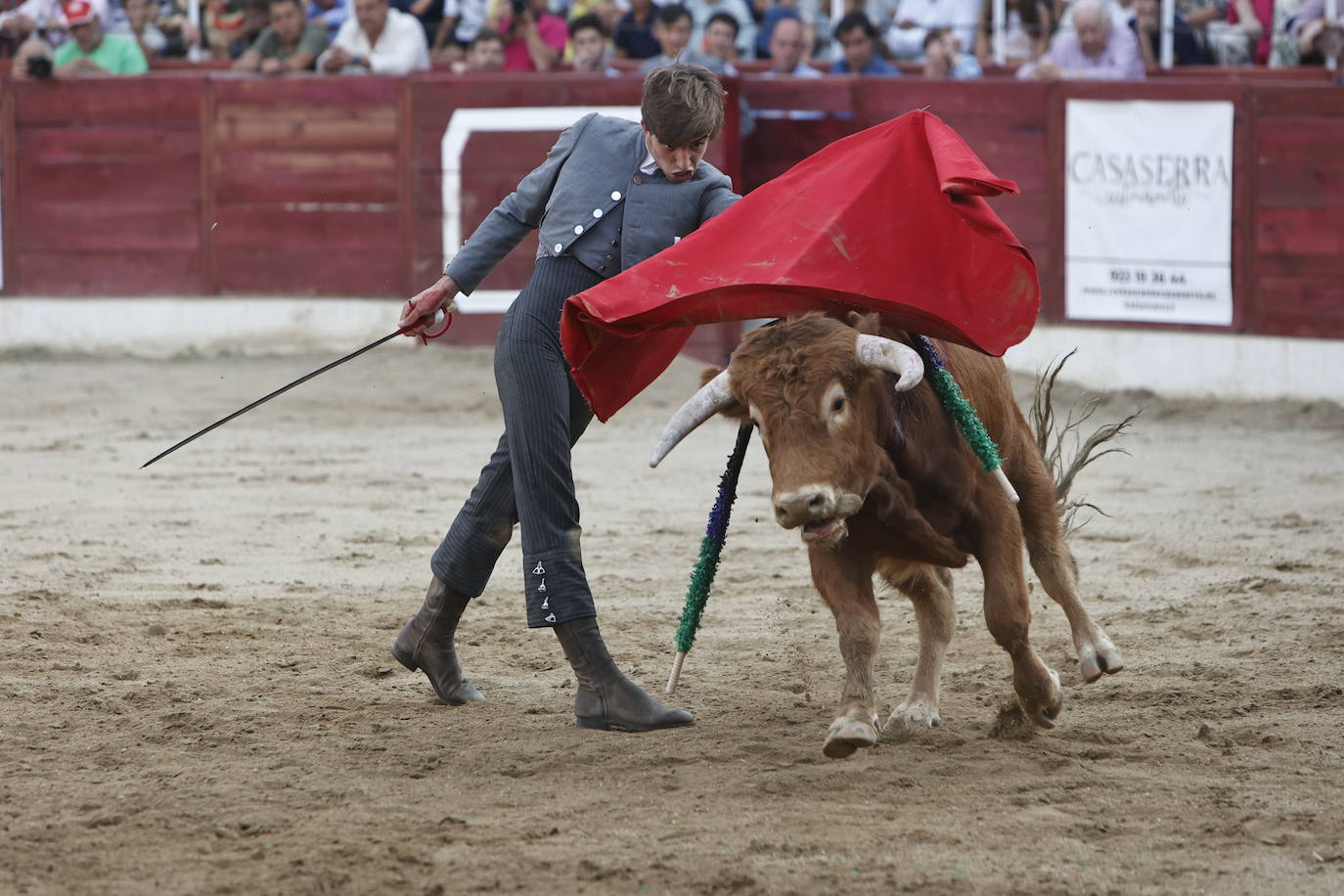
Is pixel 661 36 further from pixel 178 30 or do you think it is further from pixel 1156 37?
pixel 178 30

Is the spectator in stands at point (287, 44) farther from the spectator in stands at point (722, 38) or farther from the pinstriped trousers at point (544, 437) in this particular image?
the pinstriped trousers at point (544, 437)

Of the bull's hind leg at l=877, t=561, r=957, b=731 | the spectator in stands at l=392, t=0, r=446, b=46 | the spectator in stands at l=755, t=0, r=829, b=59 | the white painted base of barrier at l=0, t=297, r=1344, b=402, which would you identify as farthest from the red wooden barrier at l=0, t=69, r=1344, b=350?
the bull's hind leg at l=877, t=561, r=957, b=731

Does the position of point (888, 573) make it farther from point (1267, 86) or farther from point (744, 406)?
point (1267, 86)

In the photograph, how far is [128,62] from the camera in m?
11.5

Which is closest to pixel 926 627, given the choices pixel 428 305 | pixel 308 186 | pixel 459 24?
pixel 428 305

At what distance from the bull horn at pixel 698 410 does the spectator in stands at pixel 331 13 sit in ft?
Result: 28.1

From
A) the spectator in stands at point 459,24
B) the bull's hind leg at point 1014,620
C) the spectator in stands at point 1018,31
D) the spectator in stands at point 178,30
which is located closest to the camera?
the bull's hind leg at point 1014,620

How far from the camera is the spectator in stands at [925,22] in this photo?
35.2ft

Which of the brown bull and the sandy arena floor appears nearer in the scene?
the sandy arena floor

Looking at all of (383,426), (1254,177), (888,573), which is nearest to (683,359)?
(383,426)

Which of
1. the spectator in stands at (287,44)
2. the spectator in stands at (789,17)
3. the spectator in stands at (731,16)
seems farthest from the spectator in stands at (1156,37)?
the spectator in stands at (287,44)

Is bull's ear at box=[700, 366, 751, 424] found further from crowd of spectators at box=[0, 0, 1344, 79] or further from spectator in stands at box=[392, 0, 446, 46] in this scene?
spectator in stands at box=[392, 0, 446, 46]

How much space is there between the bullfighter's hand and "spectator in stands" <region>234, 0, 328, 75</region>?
302 inches

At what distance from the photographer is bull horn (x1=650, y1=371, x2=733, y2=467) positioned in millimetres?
3547
